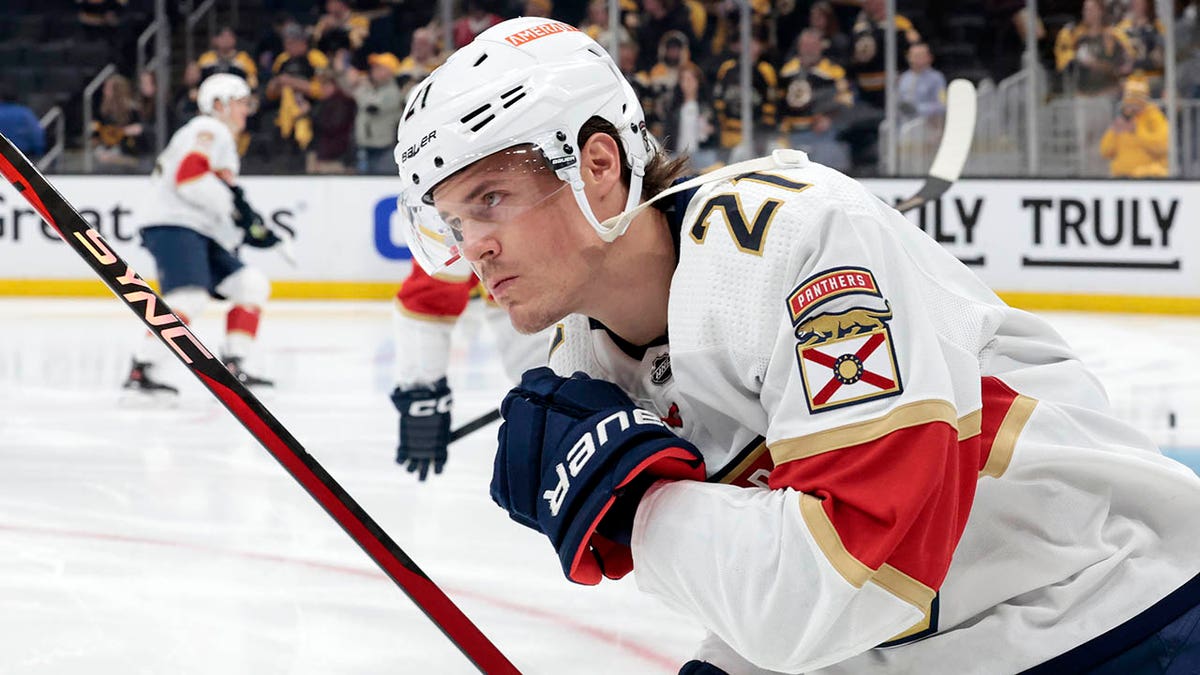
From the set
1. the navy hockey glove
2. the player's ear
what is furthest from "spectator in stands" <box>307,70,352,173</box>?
the player's ear

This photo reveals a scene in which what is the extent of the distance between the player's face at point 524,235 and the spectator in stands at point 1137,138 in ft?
22.8

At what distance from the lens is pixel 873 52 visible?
844 centimetres

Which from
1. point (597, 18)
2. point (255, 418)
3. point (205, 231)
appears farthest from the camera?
point (597, 18)

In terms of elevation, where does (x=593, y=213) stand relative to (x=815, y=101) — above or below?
above

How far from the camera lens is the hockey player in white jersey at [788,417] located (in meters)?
1.13

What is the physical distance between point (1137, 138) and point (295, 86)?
509 centimetres

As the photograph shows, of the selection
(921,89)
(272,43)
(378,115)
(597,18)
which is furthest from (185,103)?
(921,89)

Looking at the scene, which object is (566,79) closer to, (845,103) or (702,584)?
(702,584)

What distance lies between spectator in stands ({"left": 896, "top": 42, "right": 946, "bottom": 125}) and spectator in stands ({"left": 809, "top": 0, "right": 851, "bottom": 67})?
0.38 m

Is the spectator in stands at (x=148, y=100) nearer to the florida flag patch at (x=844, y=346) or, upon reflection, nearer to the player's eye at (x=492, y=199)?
the player's eye at (x=492, y=199)

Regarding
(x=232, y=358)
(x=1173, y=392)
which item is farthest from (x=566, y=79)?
(x=232, y=358)

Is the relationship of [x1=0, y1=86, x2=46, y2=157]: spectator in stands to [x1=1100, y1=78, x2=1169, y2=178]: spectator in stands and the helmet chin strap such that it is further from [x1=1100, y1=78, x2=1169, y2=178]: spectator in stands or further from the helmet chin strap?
the helmet chin strap

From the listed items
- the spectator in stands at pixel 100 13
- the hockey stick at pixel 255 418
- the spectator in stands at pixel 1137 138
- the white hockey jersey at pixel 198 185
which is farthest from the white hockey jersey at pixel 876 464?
the spectator in stands at pixel 100 13

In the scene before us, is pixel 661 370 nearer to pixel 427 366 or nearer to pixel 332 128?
pixel 427 366
